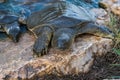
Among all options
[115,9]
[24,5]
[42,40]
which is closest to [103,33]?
[42,40]

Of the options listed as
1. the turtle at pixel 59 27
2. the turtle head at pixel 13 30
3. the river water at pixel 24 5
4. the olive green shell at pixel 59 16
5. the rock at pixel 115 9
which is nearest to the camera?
the turtle at pixel 59 27

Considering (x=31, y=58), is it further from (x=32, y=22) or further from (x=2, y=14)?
(x=2, y=14)

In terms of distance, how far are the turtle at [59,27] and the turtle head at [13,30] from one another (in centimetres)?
13

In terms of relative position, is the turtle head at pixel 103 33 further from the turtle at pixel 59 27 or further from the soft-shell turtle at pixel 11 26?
the soft-shell turtle at pixel 11 26

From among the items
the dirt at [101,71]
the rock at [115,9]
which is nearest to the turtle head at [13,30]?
the dirt at [101,71]

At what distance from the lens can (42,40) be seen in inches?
134

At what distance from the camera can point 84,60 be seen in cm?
A: 339

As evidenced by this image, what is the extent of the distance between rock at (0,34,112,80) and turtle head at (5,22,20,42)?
0.08 m

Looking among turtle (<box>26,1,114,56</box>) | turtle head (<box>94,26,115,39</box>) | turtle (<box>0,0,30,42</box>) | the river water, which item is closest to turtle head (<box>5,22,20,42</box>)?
turtle (<box>0,0,30,42</box>)

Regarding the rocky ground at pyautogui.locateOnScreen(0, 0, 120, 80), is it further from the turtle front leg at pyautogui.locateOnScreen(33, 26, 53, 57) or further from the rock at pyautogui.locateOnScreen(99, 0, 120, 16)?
the rock at pyautogui.locateOnScreen(99, 0, 120, 16)

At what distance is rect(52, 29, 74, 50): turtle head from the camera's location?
3266 mm

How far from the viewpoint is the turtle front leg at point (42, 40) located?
3324 mm

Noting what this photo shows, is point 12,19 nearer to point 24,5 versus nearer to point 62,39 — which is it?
point 24,5

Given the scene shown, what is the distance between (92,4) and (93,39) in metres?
1.07
